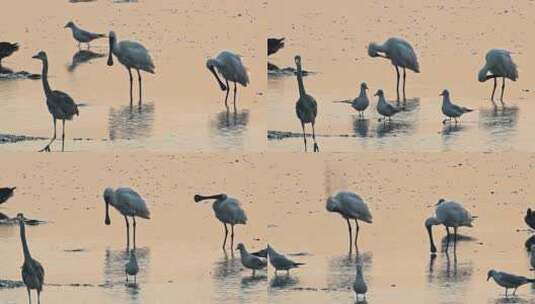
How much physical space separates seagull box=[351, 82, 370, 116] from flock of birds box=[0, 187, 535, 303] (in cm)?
108

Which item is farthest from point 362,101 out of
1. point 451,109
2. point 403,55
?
point 403,55

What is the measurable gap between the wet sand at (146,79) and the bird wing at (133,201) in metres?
1.14

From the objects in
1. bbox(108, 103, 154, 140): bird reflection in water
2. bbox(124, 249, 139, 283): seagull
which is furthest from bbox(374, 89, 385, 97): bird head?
bbox(124, 249, 139, 283): seagull

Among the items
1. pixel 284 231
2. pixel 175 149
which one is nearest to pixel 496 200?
pixel 284 231

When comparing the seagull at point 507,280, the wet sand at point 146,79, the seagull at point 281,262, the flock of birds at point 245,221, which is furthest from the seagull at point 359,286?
the wet sand at point 146,79

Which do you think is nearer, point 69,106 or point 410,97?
point 69,106

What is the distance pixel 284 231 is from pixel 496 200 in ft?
10.2

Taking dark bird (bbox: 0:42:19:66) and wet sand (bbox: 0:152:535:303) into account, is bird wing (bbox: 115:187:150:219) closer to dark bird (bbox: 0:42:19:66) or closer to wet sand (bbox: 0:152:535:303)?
wet sand (bbox: 0:152:535:303)

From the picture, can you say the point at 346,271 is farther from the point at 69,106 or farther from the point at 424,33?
the point at 424,33

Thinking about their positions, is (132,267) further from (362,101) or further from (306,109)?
(362,101)

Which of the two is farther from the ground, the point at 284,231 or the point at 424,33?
the point at 424,33

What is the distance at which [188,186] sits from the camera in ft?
90.9

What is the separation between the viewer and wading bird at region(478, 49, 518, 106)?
26.0 metres

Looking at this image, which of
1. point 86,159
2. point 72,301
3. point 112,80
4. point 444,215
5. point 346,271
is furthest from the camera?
point 86,159
